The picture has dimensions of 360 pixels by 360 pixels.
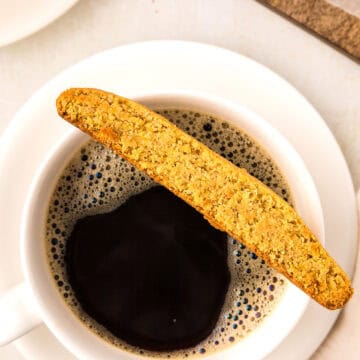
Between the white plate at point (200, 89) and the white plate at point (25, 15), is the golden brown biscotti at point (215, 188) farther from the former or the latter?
Answer: the white plate at point (25, 15)

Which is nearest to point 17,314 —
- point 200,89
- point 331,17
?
point 200,89

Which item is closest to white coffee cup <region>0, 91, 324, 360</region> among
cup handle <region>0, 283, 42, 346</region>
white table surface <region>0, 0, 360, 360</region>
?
cup handle <region>0, 283, 42, 346</region>

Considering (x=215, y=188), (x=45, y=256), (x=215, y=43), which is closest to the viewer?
(x=215, y=188)

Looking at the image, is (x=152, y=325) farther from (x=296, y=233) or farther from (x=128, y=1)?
(x=128, y=1)

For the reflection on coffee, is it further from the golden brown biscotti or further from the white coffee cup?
the golden brown biscotti

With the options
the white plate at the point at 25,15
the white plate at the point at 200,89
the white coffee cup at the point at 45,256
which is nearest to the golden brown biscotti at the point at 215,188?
the white coffee cup at the point at 45,256

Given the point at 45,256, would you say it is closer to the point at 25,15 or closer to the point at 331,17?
the point at 25,15

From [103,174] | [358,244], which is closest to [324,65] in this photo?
[358,244]
